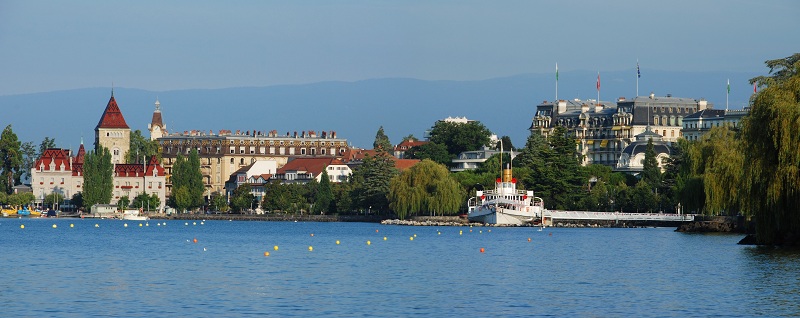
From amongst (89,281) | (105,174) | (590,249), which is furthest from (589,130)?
(89,281)

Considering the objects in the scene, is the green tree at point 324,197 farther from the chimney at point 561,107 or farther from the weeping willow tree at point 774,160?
the weeping willow tree at point 774,160

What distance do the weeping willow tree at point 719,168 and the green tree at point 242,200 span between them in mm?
83204

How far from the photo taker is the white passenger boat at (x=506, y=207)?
112688mm

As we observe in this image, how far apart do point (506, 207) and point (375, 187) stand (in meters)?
27.7

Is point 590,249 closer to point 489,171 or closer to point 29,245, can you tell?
point 29,245

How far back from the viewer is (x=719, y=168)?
7694 centimetres

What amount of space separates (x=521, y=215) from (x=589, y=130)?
74645 millimetres

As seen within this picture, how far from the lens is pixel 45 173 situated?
18900 cm

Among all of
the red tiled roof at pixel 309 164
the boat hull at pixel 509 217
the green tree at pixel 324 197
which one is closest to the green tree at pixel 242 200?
the red tiled roof at pixel 309 164

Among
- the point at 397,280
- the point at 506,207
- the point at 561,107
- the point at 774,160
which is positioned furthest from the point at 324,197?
the point at 397,280

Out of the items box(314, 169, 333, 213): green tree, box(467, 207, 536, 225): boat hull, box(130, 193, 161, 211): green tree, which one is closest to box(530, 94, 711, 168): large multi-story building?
box(314, 169, 333, 213): green tree

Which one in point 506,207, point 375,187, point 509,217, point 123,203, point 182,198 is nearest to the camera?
point 509,217

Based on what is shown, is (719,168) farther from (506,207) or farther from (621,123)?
(621,123)

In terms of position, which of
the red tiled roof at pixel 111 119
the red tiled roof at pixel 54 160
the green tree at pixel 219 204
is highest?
the red tiled roof at pixel 111 119
